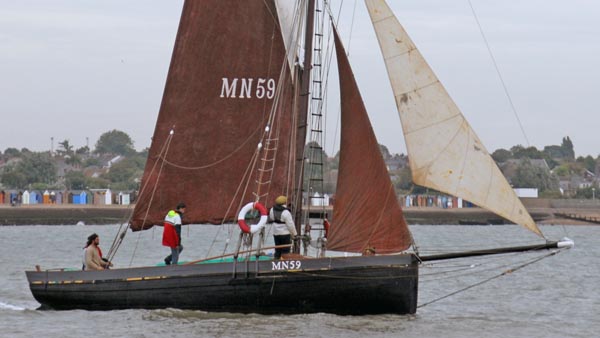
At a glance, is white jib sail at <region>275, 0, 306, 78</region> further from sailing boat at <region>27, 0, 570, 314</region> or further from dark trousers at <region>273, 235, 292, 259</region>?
dark trousers at <region>273, 235, 292, 259</region>

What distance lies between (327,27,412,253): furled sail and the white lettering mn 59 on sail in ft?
10.2

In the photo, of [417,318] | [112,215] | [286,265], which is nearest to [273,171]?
[286,265]

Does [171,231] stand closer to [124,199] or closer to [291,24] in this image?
[291,24]

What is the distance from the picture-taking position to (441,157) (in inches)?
1075

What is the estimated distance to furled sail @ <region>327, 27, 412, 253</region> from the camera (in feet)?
94.0

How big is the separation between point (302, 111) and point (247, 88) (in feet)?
6.22

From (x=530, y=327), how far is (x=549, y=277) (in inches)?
718

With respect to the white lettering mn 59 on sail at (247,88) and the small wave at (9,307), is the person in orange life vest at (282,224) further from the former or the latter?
the small wave at (9,307)

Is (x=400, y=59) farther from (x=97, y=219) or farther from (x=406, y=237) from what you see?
(x=97, y=219)

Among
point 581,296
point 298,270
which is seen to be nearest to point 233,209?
point 298,270

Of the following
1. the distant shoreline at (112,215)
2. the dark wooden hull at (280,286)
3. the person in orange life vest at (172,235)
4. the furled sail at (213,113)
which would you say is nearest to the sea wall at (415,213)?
the distant shoreline at (112,215)

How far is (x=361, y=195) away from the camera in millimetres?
28781

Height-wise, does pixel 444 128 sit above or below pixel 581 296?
above

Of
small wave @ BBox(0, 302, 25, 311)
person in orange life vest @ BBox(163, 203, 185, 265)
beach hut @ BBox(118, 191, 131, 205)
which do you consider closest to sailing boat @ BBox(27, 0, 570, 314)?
person in orange life vest @ BBox(163, 203, 185, 265)
